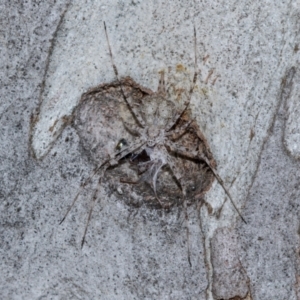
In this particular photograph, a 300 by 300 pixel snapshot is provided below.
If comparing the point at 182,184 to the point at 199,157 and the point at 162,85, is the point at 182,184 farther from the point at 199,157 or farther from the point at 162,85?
the point at 162,85

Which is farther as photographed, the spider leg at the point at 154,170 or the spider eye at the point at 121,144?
the spider eye at the point at 121,144

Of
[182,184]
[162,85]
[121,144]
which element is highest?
[162,85]

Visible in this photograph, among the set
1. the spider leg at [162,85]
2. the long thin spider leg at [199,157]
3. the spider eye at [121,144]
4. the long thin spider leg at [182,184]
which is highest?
the spider leg at [162,85]

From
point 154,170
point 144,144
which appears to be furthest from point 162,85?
point 144,144

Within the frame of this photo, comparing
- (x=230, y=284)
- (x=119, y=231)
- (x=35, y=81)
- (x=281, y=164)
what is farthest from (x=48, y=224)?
(x=281, y=164)

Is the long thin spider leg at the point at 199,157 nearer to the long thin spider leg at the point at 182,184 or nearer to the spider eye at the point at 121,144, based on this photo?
the long thin spider leg at the point at 182,184

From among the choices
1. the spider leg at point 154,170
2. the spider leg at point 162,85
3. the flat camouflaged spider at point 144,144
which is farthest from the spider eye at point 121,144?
the spider leg at point 162,85

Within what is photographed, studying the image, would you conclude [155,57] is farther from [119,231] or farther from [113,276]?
[113,276]

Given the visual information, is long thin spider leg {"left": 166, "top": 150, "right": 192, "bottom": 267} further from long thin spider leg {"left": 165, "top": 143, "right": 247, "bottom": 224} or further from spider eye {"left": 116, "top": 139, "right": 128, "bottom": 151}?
spider eye {"left": 116, "top": 139, "right": 128, "bottom": 151}
